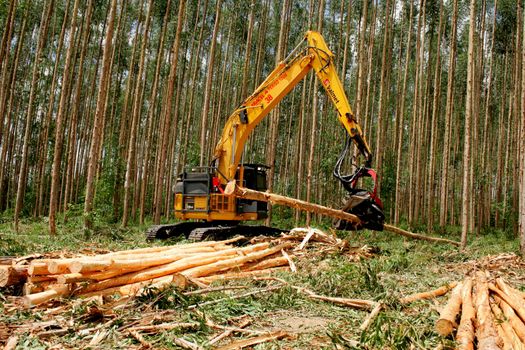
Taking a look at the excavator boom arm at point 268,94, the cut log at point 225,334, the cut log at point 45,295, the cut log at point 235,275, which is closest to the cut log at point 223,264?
the cut log at point 235,275

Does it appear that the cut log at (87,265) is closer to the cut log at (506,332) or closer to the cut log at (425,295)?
the cut log at (425,295)

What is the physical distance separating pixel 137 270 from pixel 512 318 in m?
4.69

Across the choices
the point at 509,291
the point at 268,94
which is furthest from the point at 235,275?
the point at 268,94

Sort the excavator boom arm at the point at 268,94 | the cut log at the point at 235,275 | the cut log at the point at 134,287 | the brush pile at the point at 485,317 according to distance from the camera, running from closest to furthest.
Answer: the brush pile at the point at 485,317
the cut log at the point at 134,287
the cut log at the point at 235,275
the excavator boom arm at the point at 268,94

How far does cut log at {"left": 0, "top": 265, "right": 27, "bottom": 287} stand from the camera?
203 inches

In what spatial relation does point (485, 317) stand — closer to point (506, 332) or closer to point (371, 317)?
point (506, 332)

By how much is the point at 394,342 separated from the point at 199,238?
6790 mm

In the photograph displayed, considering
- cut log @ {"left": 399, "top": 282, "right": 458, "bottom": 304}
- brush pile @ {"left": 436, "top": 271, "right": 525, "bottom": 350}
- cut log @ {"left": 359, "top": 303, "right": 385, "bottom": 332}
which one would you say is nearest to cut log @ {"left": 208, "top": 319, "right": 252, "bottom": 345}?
cut log @ {"left": 359, "top": 303, "right": 385, "bottom": 332}

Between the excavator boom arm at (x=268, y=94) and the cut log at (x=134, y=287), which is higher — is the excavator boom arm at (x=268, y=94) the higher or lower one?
the higher one

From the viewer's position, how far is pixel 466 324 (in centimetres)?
356

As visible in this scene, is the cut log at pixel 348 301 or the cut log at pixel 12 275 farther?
the cut log at pixel 12 275

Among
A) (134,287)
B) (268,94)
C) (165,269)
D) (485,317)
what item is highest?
(268,94)

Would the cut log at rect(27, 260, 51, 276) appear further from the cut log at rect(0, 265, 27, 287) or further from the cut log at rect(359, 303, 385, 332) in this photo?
the cut log at rect(359, 303, 385, 332)

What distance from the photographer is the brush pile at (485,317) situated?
3320 mm
